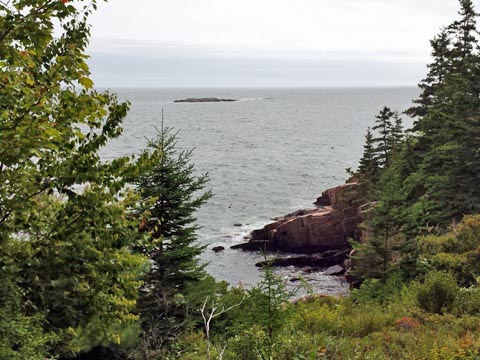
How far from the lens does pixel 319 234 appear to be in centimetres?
4088

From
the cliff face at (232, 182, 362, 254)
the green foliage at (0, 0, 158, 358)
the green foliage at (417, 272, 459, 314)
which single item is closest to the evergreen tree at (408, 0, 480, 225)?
the cliff face at (232, 182, 362, 254)

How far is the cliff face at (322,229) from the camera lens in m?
40.2

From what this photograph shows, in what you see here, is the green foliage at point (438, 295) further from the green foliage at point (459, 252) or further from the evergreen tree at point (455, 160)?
the evergreen tree at point (455, 160)

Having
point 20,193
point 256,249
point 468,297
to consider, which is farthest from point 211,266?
point 20,193

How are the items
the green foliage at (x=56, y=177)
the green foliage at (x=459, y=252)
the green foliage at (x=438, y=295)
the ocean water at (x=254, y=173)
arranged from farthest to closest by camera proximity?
the ocean water at (x=254, y=173)
the green foliage at (x=459, y=252)
the green foliage at (x=438, y=295)
the green foliage at (x=56, y=177)

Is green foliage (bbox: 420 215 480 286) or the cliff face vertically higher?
green foliage (bbox: 420 215 480 286)

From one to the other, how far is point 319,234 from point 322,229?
1.85 feet

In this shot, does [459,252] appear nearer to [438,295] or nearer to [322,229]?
[438,295]

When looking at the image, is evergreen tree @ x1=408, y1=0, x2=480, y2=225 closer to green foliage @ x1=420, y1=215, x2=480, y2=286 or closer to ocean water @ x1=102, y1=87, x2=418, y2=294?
green foliage @ x1=420, y1=215, x2=480, y2=286

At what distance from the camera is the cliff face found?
40.2m

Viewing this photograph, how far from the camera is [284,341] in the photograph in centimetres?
872

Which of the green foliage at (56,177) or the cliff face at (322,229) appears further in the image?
the cliff face at (322,229)

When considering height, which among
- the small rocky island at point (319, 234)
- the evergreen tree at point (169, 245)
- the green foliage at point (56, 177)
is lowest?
the small rocky island at point (319, 234)

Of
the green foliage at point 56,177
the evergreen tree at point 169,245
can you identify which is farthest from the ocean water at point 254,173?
the green foliage at point 56,177
